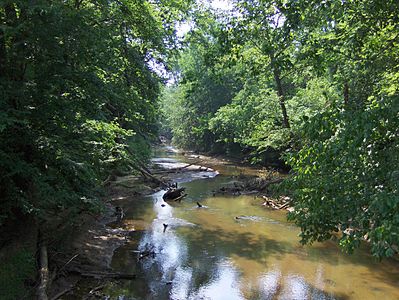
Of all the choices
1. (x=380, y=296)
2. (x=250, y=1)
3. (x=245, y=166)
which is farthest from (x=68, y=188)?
(x=245, y=166)

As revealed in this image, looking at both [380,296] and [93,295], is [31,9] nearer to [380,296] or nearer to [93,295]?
[93,295]

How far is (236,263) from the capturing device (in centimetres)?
1342

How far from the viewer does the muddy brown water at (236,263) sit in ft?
36.6

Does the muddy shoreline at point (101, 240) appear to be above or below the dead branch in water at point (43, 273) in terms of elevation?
below

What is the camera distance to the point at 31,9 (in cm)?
817

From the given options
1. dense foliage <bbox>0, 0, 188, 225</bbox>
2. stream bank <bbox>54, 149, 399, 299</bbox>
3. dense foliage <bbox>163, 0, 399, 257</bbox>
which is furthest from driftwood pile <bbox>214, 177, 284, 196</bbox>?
dense foliage <bbox>163, 0, 399, 257</bbox>

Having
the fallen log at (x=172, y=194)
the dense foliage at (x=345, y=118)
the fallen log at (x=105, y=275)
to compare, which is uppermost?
the dense foliage at (x=345, y=118)

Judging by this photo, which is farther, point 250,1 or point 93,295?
point 93,295

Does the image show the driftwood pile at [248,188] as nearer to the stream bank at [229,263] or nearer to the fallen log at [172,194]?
the fallen log at [172,194]

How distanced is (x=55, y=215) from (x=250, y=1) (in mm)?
9442

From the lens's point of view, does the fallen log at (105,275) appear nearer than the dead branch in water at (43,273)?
No

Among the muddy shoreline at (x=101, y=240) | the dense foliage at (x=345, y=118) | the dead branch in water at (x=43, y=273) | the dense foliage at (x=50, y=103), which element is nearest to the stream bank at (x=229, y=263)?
the muddy shoreline at (x=101, y=240)

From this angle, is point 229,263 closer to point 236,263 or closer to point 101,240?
point 236,263

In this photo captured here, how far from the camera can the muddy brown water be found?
11.1 meters
